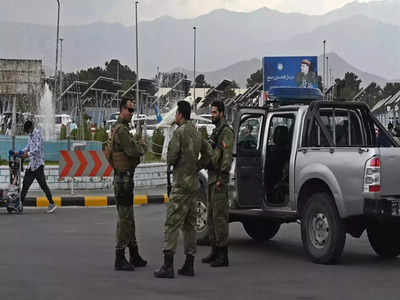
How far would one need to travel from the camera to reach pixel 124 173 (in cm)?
1009

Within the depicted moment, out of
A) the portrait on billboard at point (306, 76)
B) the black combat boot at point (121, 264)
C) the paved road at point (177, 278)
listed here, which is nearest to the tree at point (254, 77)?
the portrait on billboard at point (306, 76)

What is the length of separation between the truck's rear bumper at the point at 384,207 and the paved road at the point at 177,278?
69 centimetres

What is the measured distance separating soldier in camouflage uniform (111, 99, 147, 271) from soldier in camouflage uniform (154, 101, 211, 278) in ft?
1.82

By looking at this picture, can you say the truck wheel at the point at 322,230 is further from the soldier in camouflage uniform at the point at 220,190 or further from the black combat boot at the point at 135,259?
the black combat boot at the point at 135,259

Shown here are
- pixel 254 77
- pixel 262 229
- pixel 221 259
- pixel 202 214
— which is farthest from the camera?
pixel 254 77

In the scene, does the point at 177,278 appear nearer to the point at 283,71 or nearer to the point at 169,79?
the point at 283,71

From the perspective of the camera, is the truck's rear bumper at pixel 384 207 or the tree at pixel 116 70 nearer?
the truck's rear bumper at pixel 384 207

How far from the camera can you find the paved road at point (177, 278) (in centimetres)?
855

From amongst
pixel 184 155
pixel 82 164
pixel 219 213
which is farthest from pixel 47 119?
pixel 184 155

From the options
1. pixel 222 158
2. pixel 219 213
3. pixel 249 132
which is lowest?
pixel 219 213

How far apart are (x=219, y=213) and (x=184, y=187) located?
1061 mm

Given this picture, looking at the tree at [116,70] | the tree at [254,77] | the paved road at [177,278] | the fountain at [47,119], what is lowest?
the paved road at [177,278]

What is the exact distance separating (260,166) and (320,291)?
3308 mm

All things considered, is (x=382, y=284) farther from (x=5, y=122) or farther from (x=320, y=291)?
(x=5, y=122)
